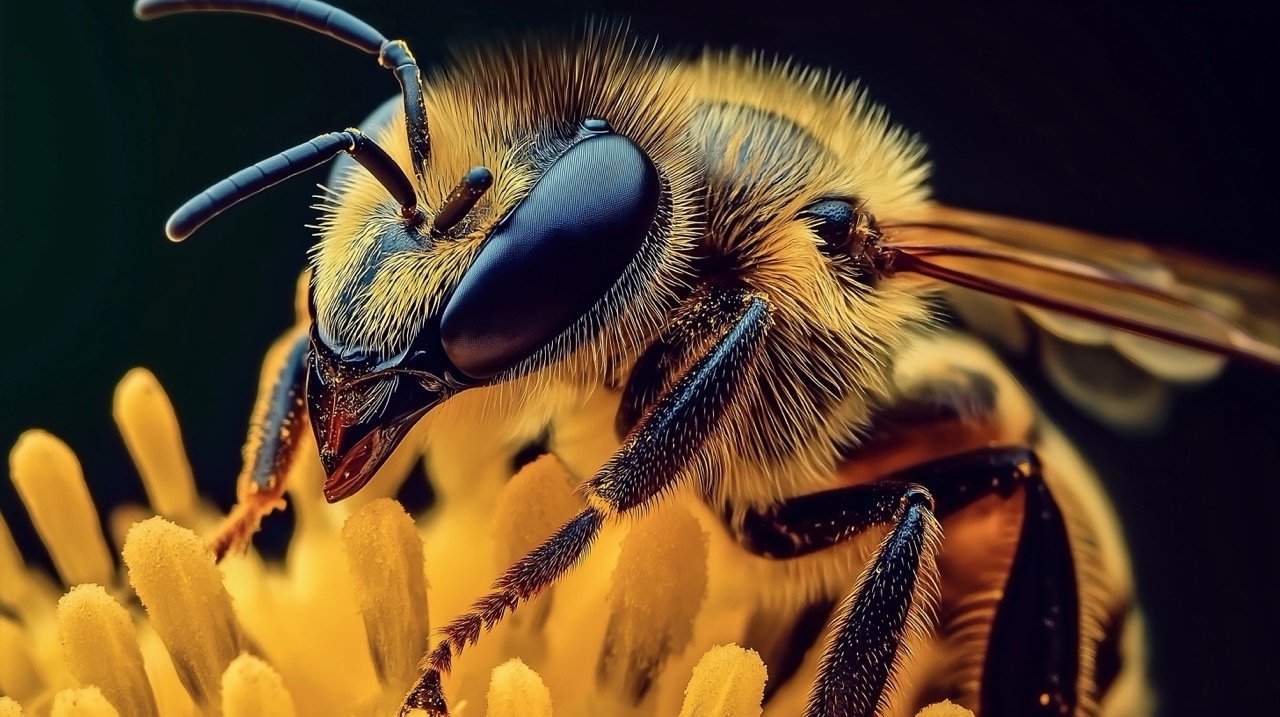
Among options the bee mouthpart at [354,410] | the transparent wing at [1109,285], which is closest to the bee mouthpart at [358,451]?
the bee mouthpart at [354,410]

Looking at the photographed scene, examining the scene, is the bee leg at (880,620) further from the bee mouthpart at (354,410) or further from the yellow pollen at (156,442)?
the yellow pollen at (156,442)

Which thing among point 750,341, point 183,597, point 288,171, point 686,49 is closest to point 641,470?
point 750,341

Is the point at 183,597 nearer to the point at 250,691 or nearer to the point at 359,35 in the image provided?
the point at 250,691

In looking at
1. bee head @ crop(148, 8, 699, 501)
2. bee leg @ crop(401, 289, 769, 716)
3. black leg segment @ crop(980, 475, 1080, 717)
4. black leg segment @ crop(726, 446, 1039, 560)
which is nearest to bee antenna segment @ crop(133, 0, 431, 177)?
bee head @ crop(148, 8, 699, 501)

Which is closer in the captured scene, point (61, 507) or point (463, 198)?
point (463, 198)

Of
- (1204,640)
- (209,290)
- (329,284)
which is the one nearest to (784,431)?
(329,284)

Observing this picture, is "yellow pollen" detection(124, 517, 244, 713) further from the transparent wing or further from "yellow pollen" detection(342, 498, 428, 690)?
the transparent wing

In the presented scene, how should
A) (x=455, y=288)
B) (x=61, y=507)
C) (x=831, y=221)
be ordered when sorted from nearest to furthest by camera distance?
1. (x=455, y=288)
2. (x=831, y=221)
3. (x=61, y=507)
